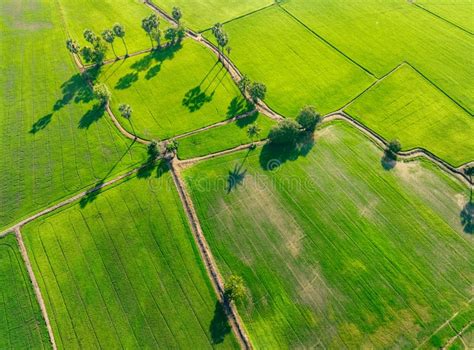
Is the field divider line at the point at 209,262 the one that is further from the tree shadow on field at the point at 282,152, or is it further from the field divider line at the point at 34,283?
the field divider line at the point at 34,283

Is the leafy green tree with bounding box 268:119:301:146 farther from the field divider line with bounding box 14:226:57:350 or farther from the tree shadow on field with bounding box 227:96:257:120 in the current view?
the field divider line with bounding box 14:226:57:350

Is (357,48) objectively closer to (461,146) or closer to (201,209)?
(461,146)

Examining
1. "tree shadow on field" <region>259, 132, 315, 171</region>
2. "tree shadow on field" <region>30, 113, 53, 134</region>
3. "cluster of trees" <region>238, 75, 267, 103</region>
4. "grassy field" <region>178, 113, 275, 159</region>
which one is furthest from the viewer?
"cluster of trees" <region>238, 75, 267, 103</region>

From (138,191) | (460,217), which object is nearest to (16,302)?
(138,191)

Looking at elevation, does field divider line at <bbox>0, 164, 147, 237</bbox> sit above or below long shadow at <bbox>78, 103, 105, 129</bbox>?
below

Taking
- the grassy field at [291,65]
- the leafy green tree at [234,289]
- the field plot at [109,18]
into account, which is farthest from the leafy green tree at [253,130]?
the field plot at [109,18]

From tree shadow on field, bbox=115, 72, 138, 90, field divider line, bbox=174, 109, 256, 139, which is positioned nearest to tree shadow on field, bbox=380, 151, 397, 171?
field divider line, bbox=174, 109, 256, 139
